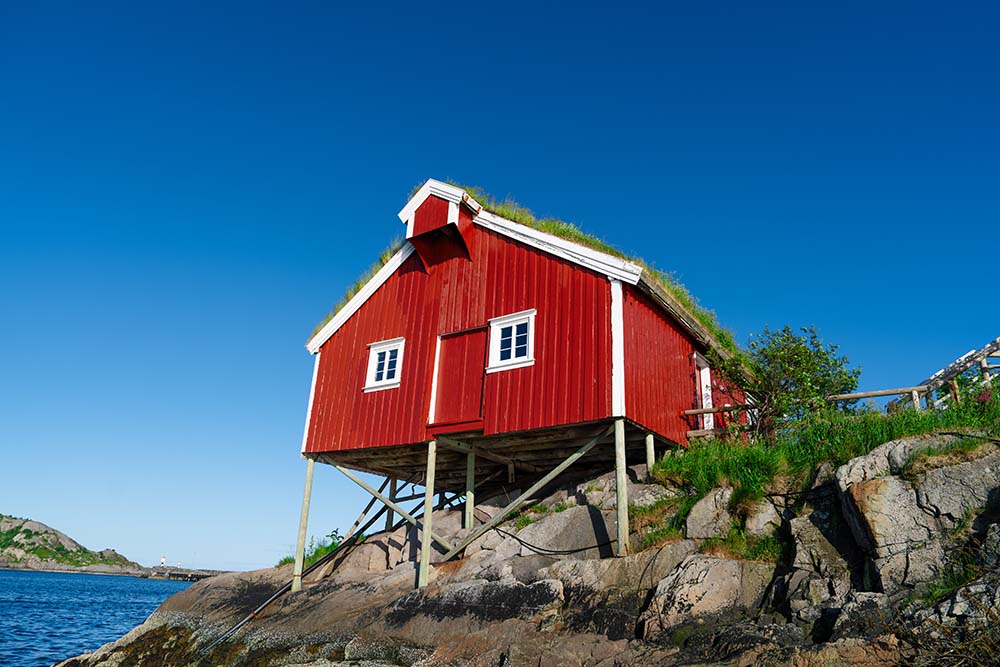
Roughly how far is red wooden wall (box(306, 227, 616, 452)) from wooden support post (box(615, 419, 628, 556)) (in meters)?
0.51

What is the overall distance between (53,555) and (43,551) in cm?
145

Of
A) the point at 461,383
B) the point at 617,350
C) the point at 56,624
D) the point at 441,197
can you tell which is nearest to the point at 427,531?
the point at 461,383

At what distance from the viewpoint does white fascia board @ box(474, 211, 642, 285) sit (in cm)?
1486

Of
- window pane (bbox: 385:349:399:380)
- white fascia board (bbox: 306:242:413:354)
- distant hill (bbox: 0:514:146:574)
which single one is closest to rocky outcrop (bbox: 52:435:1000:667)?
window pane (bbox: 385:349:399:380)

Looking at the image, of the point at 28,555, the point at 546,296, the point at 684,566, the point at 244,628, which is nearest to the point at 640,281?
the point at 546,296

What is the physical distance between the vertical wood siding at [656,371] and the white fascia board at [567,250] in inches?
20.8

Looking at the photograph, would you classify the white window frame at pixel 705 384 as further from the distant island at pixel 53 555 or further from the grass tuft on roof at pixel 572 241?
the distant island at pixel 53 555

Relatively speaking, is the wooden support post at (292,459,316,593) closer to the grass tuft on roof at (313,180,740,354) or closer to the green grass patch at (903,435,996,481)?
the grass tuft on roof at (313,180,740,354)

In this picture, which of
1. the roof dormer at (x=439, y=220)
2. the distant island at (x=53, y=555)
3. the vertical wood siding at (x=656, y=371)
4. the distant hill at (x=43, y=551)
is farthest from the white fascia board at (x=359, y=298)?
the distant hill at (x=43, y=551)

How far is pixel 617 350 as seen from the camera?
46.8ft

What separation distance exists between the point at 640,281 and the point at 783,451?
4663 millimetres

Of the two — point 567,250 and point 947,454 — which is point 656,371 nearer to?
point 567,250

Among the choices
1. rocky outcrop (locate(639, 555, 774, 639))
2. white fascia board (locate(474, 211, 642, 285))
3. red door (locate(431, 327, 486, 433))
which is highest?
white fascia board (locate(474, 211, 642, 285))

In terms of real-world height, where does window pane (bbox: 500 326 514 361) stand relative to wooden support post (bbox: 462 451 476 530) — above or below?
above
